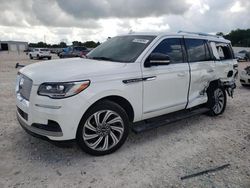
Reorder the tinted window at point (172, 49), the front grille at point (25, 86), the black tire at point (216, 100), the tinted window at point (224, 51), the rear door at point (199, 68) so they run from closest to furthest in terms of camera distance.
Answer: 1. the front grille at point (25, 86)
2. the tinted window at point (172, 49)
3. the rear door at point (199, 68)
4. the black tire at point (216, 100)
5. the tinted window at point (224, 51)

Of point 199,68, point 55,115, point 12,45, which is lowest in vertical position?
point 55,115

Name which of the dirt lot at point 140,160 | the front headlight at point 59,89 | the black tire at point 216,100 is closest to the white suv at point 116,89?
the front headlight at point 59,89

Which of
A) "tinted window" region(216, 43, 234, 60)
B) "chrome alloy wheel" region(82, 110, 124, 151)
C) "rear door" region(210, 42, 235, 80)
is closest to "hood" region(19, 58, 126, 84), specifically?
"chrome alloy wheel" region(82, 110, 124, 151)

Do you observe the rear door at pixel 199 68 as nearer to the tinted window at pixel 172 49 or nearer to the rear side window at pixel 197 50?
the rear side window at pixel 197 50

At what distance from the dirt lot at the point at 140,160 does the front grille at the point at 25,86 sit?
91 centimetres

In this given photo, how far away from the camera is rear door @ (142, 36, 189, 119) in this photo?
3.88m

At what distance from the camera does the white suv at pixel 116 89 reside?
3078 mm

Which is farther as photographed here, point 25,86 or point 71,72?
point 25,86

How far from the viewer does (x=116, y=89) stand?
343 cm

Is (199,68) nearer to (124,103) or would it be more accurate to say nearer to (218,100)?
(218,100)

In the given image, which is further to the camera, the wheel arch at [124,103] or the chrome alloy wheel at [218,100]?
the chrome alloy wheel at [218,100]

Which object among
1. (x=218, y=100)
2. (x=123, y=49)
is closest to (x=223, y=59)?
(x=218, y=100)

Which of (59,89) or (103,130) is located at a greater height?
(59,89)

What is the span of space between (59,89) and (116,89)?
0.83 m
